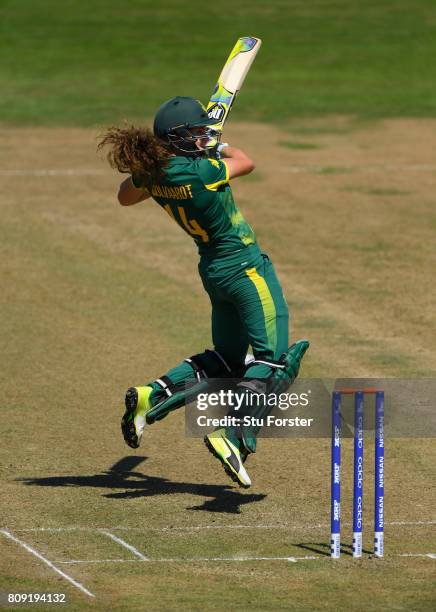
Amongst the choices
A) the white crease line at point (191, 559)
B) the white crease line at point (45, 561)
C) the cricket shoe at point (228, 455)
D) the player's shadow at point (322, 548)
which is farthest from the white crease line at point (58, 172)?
the white crease line at point (191, 559)

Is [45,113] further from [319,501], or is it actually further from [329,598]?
[329,598]

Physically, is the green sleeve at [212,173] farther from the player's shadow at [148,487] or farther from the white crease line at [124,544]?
the white crease line at [124,544]

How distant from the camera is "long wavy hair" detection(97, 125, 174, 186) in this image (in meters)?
9.27

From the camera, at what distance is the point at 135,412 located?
31.2 ft

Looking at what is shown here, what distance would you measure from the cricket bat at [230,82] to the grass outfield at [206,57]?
13983 millimetres

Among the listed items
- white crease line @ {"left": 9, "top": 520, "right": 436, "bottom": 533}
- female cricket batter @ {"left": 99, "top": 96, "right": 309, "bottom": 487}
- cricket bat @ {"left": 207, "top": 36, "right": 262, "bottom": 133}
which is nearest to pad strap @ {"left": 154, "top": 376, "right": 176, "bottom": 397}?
female cricket batter @ {"left": 99, "top": 96, "right": 309, "bottom": 487}

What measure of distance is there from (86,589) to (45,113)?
60.9ft

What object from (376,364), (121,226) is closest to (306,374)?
(376,364)

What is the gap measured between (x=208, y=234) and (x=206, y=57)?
2123 centimetres

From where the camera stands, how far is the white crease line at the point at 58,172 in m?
21.2

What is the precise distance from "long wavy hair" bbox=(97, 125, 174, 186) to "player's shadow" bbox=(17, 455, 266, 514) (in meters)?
2.21

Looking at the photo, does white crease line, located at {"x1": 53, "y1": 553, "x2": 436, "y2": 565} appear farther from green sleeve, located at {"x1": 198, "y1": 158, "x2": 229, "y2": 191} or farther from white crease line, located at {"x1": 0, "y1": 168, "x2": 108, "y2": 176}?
white crease line, located at {"x1": 0, "y1": 168, "x2": 108, "y2": 176}

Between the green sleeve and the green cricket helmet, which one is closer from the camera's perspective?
the green sleeve

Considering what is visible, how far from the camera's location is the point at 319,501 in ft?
31.4
